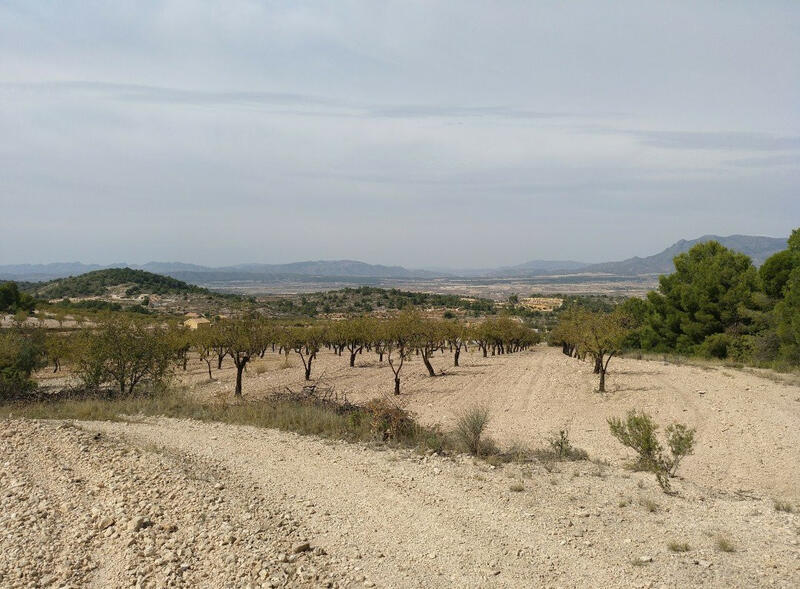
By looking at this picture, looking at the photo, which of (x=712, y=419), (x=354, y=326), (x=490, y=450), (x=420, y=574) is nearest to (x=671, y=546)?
(x=420, y=574)

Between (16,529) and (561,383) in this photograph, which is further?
(561,383)

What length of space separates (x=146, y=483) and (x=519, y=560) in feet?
19.6

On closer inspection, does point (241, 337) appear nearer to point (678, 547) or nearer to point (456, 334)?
point (456, 334)

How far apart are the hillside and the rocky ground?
116785 mm

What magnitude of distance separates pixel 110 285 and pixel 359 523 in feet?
433

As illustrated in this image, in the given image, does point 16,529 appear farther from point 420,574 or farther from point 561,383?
point 561,383

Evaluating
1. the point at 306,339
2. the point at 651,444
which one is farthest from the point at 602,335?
the point at 306,339

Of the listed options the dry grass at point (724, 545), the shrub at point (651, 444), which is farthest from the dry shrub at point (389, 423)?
the dry grass at point (724, 545)

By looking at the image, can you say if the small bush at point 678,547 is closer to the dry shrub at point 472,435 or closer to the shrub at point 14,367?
the dry shrub at point 472,435

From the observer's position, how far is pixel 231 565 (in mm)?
6238

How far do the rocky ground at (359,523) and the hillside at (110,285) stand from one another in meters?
117

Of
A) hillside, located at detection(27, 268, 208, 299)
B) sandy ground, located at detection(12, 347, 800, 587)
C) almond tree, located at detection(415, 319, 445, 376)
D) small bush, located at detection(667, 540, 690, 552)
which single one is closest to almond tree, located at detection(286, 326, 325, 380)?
almond tree, located at detection(415, 319, 445, 376)

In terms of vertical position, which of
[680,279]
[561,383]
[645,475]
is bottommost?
[561,383]

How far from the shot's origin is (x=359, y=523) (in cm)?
749
